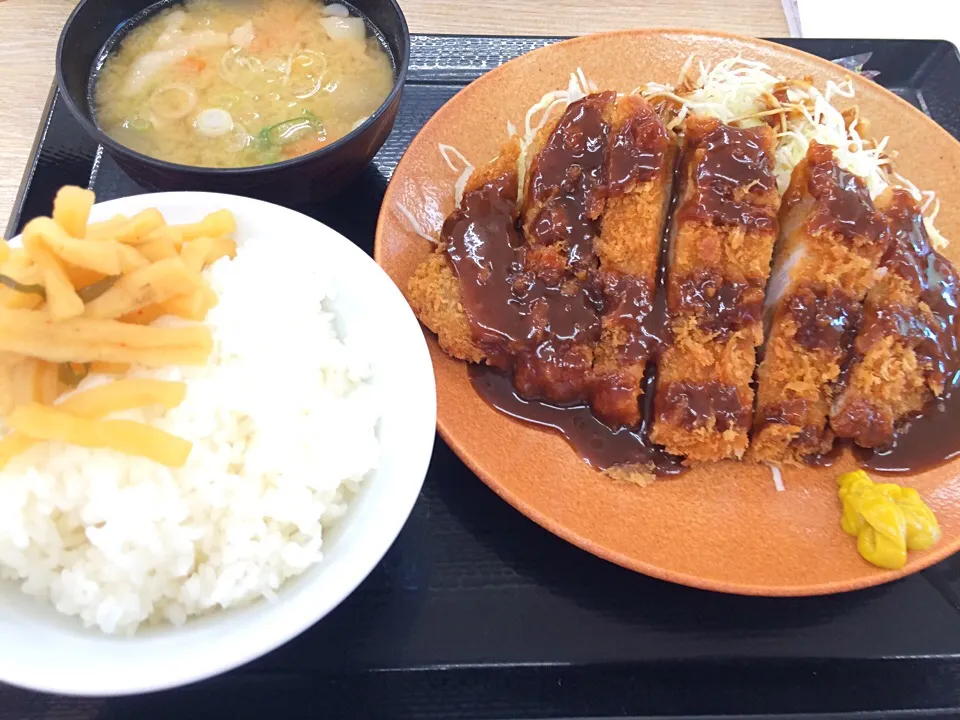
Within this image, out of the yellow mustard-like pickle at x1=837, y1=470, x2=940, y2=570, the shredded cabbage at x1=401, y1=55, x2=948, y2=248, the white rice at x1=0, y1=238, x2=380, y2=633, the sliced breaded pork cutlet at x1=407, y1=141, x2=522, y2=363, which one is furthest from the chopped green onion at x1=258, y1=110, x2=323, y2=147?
the yellow mustard-like pickle at x1=837, y1=470, x2=940, y2=570

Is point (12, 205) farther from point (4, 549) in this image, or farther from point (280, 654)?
point (280, 654)

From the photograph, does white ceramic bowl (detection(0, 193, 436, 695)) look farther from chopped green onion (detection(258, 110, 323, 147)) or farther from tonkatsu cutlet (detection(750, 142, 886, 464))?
tonkatsu cutlet (detection(750, 142, 886, 464))

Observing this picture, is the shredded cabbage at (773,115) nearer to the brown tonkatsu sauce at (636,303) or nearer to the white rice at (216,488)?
the brown tonkatsu sauce at (636,303)

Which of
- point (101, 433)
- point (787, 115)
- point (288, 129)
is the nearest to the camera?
point (101, 433)

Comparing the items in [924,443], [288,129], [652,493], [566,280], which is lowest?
[652,493]

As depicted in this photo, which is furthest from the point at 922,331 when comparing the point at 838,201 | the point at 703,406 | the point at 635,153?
the point at 635,153

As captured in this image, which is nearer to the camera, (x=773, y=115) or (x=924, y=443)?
(x=924, y=443)

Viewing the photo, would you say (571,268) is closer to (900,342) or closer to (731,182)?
(731,182)
